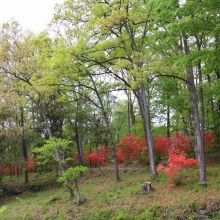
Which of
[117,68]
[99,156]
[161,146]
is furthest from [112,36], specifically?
[99,156]

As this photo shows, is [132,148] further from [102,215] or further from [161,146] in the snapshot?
[102,215]

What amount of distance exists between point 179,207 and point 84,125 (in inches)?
505

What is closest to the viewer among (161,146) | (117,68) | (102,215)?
(102,215)

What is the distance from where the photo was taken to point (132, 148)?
20141 mm

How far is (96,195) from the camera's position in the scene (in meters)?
13.5

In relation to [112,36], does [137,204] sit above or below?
below

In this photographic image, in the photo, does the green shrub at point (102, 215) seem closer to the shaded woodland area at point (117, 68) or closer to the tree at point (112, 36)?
the shaded woodland area at point (117, 68)

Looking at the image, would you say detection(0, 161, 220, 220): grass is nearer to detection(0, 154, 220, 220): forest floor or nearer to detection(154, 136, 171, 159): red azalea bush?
detection(0, 154, 220, 220): forest floor

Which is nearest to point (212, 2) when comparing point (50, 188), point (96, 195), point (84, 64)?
point (84, 64)

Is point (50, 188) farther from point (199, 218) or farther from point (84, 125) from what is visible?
point (199, 218)

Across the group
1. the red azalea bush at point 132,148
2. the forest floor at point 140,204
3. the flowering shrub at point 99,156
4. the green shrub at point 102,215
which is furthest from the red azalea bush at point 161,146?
the green shrub at point 102,215

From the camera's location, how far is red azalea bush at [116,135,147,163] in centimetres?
1961

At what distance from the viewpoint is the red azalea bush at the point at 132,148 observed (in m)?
19.6

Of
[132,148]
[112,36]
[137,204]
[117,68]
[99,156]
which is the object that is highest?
[112,36]
